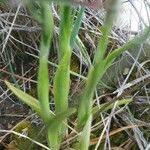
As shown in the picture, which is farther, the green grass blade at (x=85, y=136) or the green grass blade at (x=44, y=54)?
the green grass blade at (x=85, y=136)

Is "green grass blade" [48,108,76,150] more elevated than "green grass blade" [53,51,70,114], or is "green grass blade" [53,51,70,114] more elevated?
"green grass blade" [53,51,70,114]

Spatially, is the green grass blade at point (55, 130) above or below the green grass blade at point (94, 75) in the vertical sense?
below

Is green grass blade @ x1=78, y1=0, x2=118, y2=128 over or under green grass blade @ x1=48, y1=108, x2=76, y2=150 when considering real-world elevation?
over

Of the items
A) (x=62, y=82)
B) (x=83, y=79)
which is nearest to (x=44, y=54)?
(x=62, y=82)

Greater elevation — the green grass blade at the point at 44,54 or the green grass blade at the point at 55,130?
the green grass blade at the point at 44,54

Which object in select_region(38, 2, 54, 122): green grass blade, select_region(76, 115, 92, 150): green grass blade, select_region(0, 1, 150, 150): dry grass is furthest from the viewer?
select_region(0, 1, 150, 150): dry grass

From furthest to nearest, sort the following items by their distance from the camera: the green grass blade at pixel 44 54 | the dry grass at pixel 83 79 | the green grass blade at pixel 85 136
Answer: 1. the dry grass at pixel 83 79
2. the green grass blade at pixel 85 136
3. the green grass blade at pixel 44 54

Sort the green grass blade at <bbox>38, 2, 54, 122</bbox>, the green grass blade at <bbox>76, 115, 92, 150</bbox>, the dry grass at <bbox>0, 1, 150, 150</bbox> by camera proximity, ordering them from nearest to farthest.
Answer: the green grass blade at <bbox>38, 2, 54, 122</bbox>, the green grass blade at <bbox>76, 115, 92, 150</bbox>, the dry grass at <bbox>0, 1, 150, 150</bbox>

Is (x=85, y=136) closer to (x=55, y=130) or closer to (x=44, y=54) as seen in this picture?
(x=55, y=130)

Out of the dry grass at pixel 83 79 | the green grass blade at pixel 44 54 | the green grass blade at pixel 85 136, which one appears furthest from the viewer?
the dry grass at pixel 83 79

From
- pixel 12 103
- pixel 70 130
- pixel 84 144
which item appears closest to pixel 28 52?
pixel 12 103

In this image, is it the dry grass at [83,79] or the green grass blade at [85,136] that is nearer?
the green grass blade at [85,136]

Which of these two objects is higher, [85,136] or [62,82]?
[62,82]

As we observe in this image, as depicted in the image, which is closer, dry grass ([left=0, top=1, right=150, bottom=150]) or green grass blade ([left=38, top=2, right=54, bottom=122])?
green grass blade ([left=38, top=2, right=54, bottom=122])
